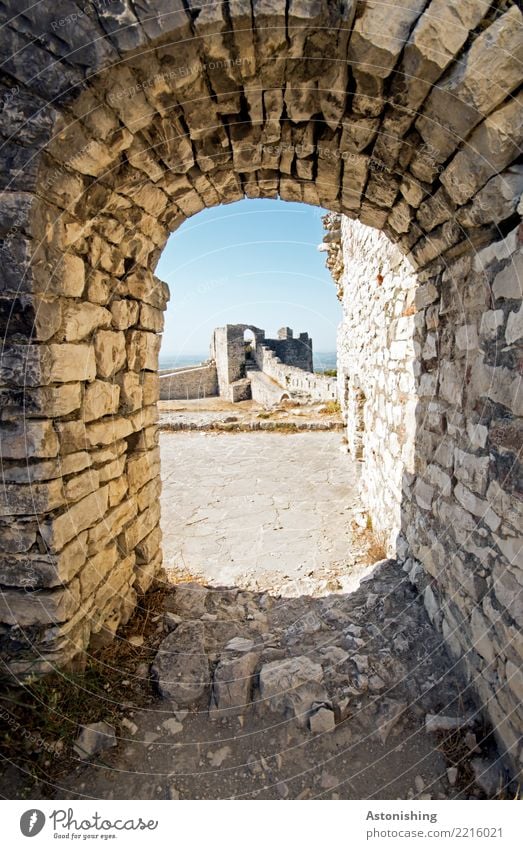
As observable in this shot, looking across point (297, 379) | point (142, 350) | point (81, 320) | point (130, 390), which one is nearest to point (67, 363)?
point (81, 320)

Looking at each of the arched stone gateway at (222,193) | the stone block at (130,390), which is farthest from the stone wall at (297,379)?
the arched stone gateway at (222,193)

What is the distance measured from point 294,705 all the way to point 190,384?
840 inches

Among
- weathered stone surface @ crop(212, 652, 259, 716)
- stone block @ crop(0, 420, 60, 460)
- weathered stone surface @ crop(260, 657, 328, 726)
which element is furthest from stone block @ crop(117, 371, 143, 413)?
weathered stone surface @ crop(260, 657, 328, 726)

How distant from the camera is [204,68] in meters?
1.77

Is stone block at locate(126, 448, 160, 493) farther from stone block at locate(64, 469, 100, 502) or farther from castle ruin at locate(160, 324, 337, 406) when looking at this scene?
castle ruin at locate(160, 324, 337, 406)

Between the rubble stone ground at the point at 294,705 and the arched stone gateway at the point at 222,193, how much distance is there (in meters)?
0.28

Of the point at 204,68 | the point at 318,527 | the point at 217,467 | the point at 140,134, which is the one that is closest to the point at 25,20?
the point at 140,134

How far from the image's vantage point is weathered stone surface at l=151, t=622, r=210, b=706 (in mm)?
2322

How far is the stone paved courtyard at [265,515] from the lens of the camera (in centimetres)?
400

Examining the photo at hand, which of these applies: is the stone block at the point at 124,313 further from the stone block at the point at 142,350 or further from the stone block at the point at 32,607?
the stone block at the point at 32,607

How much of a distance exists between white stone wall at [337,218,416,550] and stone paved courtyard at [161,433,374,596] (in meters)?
0.57

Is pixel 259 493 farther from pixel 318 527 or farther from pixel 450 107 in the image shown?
pixel 450 107

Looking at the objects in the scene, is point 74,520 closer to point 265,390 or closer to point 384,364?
point 384,364

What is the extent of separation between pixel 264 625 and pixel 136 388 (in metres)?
2.02
